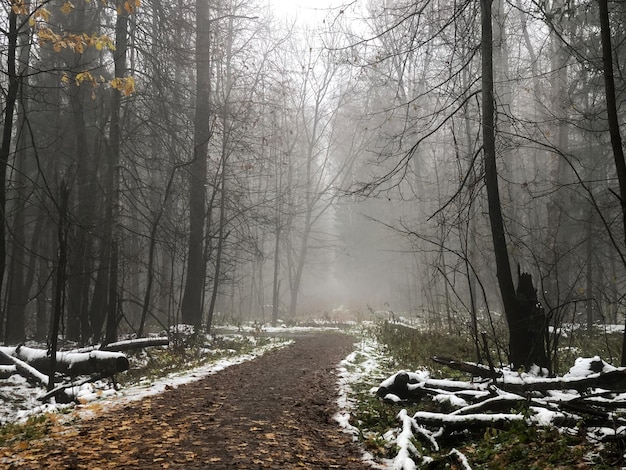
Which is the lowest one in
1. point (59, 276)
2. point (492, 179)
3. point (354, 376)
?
point (354, 376)

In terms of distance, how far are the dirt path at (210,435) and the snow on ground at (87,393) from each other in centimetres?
35

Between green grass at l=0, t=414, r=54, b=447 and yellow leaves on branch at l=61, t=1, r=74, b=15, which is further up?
yellow leaves on branch at l=61, t=1, r=74, b=15

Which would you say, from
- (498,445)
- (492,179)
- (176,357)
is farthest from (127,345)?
(498,445)

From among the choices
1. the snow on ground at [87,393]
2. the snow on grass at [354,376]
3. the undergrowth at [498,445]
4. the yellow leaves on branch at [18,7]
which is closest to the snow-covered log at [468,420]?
the undergrowth at [498,445]

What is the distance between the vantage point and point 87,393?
21.7 feet

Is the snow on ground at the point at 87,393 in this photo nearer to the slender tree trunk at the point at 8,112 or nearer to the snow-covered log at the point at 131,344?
the snow-covered log at the point at 131,344

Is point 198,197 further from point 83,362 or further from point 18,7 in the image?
point 18,7

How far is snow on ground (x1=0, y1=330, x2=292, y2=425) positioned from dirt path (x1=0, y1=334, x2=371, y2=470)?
35 centimetres

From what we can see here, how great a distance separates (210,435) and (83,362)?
14.8 ft

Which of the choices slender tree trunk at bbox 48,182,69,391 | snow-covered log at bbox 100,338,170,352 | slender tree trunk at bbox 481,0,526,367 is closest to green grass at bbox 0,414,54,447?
slender tree trunk at bbox 48,182,69,391

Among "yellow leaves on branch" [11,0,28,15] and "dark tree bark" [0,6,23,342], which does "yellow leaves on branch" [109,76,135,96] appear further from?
"dark tree bark" [0,6,23,342]

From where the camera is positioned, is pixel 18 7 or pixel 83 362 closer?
pixel 18 7

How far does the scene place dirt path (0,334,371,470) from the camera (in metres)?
3.93

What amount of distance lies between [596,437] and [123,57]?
13.2m
